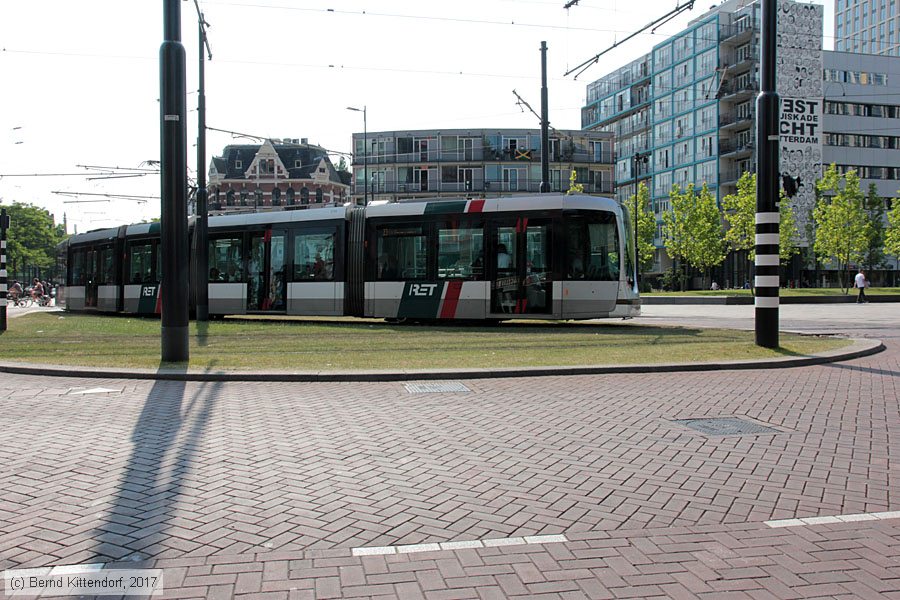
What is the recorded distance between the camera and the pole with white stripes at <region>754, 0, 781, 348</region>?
12.4 m

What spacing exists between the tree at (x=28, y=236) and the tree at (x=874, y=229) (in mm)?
71822

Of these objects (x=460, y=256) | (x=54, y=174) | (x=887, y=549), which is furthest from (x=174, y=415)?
(x=54, y=174)

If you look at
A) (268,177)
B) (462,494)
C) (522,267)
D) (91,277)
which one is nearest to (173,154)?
(462,494)

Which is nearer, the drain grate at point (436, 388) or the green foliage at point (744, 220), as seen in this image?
the drain grate at point (436, 388)

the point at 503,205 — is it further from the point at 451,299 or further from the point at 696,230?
the point at 696,230

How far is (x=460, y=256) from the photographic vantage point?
19234mm

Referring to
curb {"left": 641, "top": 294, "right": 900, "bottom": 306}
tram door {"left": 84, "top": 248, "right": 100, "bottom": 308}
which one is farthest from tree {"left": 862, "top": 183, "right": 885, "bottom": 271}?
tram door {"left": 84, "top": 248, "right": 100, "bottom": 308}

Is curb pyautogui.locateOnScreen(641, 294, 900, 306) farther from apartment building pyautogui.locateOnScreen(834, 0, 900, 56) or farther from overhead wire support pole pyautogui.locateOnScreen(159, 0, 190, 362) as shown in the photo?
apartment building pyautogui.locateOnScreen(834, 0, 900, 56)

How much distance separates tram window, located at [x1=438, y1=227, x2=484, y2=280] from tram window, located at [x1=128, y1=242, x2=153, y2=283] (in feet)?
36.0

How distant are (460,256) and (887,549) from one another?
51.8 feet

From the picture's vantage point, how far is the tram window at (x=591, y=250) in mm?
18281

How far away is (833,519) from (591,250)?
14.4 m

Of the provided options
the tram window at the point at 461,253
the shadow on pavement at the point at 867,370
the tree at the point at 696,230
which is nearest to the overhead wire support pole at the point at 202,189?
the tram window at the point at 461,253

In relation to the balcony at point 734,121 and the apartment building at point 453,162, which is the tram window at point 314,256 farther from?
the balcony at point 734,121
